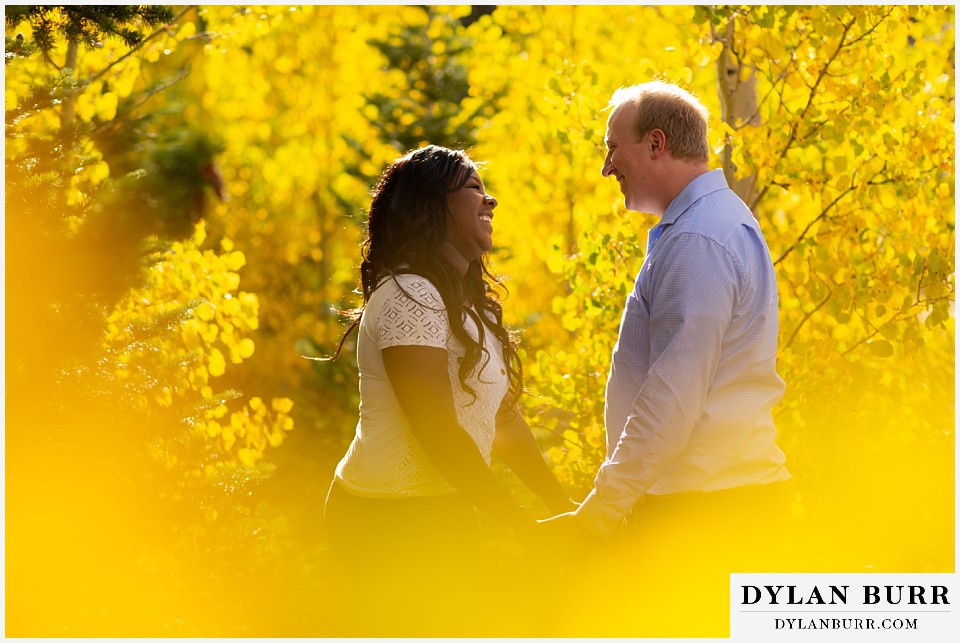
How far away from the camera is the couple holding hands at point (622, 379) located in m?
2.39

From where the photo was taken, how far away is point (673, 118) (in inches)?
101

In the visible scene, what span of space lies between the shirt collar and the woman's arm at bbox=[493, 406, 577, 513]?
2.44ft

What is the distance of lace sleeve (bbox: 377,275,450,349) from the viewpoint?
2359 mm

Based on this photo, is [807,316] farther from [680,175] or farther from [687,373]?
[687,373]

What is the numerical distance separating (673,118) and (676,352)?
0.62m

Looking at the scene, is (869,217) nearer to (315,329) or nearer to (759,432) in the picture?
(759,432)

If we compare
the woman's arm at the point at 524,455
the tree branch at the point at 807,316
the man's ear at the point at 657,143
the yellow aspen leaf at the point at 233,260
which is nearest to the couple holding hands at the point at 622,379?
the man's ear at the point at 657,143

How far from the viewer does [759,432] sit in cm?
249

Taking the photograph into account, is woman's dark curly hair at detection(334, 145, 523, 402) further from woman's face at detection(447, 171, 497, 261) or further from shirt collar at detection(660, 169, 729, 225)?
shirt collar at detection(660, 169, 729, 225)

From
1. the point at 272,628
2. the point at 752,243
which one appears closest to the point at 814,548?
the point at 272,628

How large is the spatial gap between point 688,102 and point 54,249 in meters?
3.19

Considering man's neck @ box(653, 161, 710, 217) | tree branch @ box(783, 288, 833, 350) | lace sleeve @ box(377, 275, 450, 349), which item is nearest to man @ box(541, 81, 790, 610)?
man's neck @ box(653, 161, 710, 217)

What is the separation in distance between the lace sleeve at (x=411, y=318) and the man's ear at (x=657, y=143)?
2.26 feet

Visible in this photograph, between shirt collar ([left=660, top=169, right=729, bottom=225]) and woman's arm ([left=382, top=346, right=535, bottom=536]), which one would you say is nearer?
woman's arm ([left=382, top=346, right=535, bottom=536])
